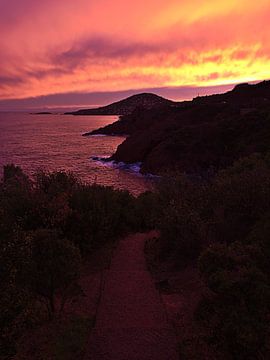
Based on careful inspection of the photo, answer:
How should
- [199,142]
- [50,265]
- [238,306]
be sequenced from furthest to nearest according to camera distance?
[199,142], [50,265], [238,306]

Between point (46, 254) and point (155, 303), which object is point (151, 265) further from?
point (46, 254)

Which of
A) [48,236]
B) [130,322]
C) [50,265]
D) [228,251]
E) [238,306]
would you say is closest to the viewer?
[238,306]

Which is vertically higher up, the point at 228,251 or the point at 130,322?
the point at 228,251

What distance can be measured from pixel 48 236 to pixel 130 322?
4.40 meters

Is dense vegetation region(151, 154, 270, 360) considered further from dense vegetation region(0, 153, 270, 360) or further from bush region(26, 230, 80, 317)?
→ bush region(26, 230, 80, 317)

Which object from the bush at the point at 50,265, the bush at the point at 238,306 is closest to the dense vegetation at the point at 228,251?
the bush at the point at 238,306

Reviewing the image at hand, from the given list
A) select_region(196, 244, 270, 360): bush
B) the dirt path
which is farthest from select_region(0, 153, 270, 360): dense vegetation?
the dirt path

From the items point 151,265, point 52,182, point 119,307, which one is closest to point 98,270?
point 151,265

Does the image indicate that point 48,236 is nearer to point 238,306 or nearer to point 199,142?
point 238,306

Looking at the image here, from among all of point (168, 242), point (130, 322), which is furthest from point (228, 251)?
point (168, 242)

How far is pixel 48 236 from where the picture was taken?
45.8ft

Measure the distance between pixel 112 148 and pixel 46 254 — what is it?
80831 millimetres

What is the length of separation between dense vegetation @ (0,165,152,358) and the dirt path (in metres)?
1.87

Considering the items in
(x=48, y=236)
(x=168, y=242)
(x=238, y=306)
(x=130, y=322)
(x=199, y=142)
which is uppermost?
(x=48, y=236)
